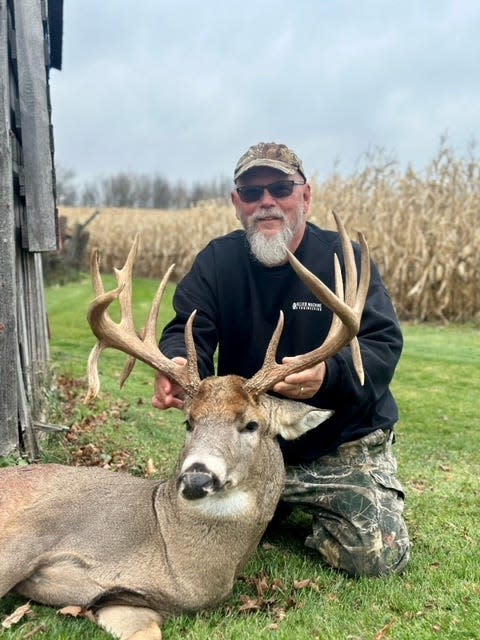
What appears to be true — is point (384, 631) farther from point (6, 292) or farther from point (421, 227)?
point (421, 227)

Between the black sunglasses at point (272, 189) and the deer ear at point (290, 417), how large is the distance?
5.93 ft

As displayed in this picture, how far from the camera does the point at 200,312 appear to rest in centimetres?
490

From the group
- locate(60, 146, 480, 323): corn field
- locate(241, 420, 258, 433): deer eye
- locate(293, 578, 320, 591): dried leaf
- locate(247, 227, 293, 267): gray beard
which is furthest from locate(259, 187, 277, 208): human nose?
locate(60, 146, 480, 323): corn field

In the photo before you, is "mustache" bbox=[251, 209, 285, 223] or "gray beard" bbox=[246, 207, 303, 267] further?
"mustache" bbox=[251, 209, 285, 223]

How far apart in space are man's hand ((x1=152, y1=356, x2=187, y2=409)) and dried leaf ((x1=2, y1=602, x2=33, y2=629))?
3.80 ft

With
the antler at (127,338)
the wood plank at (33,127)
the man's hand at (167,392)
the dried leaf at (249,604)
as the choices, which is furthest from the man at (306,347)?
the wood plank at (33,127)

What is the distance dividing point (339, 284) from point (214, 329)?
1.29 m

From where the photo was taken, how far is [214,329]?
16.1ft

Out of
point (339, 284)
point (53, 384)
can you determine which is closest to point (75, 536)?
point (339, 284)

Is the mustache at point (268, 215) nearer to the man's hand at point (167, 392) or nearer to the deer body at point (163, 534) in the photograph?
the man's hand at point (167, 392)

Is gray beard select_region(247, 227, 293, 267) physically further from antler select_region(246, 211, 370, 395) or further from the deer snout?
the deer snout

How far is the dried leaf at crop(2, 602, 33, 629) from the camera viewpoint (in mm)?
3318

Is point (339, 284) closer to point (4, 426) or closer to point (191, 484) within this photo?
point (191, 484)

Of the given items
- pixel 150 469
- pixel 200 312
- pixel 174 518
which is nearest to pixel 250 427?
pixel 174 518
